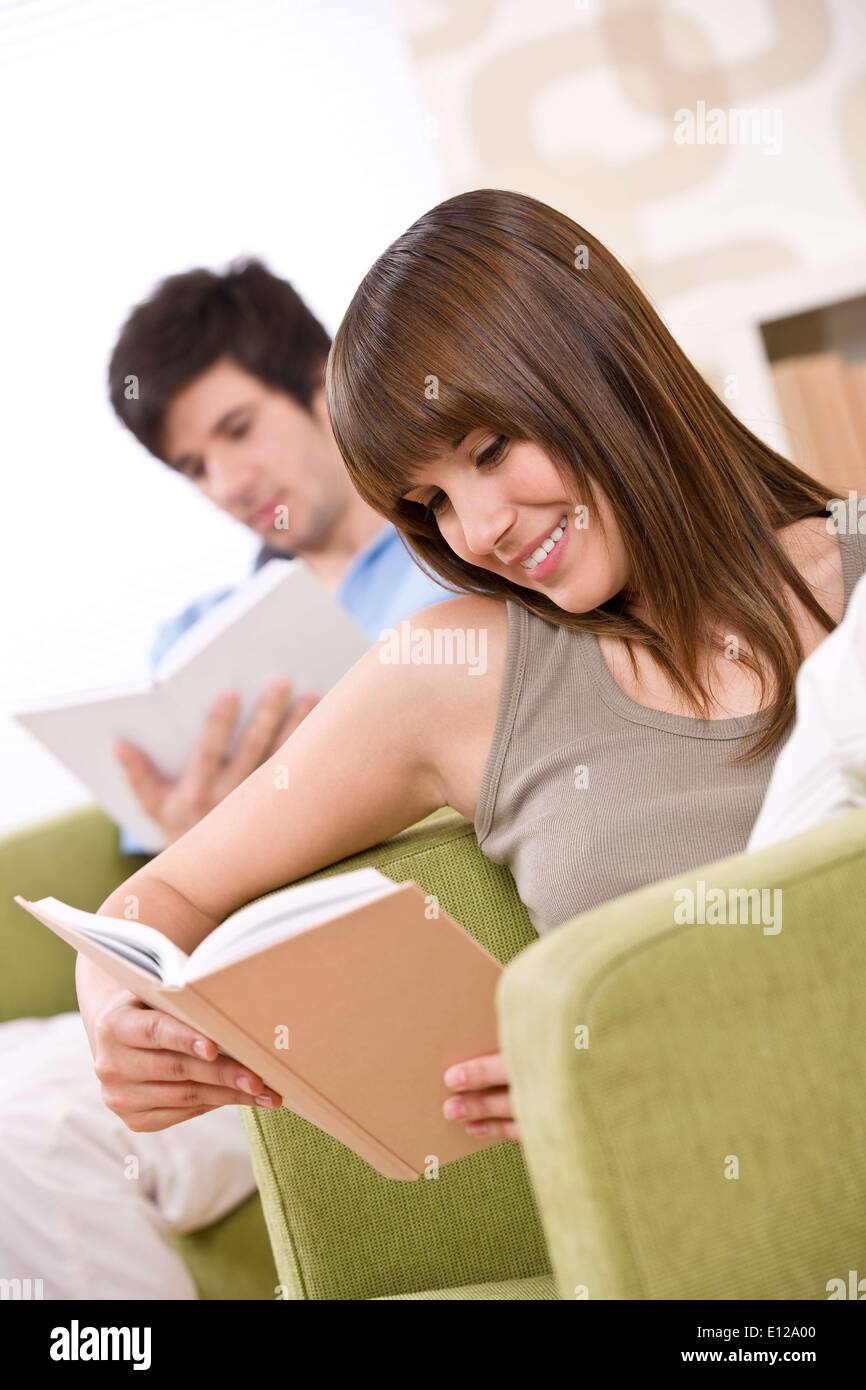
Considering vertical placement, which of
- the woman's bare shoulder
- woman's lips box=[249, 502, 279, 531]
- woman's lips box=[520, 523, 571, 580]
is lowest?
the woman's bare shoulder

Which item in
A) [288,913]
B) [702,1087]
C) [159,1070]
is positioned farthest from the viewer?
[159,1070]

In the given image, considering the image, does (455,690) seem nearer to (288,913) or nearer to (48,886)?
(288,913)

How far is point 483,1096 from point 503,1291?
0.27 meters

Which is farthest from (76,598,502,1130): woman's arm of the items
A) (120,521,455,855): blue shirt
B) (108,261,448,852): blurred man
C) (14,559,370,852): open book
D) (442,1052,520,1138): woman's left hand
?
(108,261,448,852): blurred man

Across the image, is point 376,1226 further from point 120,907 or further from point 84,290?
point 84,290

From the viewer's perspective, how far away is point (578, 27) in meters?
2.96

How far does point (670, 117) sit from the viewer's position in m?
2.94

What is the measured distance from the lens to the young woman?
1.12 meters

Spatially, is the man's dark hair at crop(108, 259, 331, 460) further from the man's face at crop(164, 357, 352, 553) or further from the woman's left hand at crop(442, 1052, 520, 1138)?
the woman's left hand at crop(442, 1052, 520, 1138)

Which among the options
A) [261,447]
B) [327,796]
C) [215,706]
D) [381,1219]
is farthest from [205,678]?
[261,447]

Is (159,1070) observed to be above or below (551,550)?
below

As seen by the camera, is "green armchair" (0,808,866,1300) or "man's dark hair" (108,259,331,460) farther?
"man's dark hair" (108,259,331,460)

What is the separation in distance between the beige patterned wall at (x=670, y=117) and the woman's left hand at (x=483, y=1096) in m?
2.42

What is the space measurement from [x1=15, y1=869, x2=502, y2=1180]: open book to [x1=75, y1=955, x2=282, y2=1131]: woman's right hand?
0.06 meters
